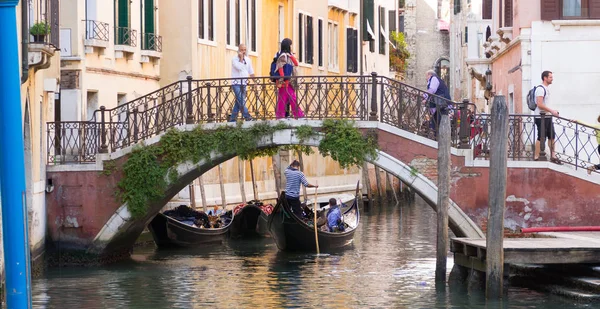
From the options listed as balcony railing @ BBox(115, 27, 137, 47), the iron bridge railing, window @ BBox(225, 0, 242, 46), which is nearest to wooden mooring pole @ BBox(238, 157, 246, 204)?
window @ BBox(225, 0, 242, 46)

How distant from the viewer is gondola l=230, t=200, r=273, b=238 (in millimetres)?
24484

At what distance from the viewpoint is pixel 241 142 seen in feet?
59.1

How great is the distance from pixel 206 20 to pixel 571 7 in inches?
300

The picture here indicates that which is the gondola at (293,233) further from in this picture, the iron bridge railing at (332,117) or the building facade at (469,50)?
the building facade at (469,50)

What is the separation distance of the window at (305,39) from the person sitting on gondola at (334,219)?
10.1m

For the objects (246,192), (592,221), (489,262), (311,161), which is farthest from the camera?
(311,161)

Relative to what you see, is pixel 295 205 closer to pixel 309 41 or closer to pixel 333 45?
pixel 309 41

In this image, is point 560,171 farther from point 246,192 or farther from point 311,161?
point 311,161

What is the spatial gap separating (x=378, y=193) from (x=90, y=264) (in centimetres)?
2284

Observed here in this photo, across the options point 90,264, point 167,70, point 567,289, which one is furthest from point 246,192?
point 567,289

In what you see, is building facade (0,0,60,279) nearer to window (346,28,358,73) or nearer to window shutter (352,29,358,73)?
window (346,28,358,73)

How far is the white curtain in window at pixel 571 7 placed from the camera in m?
19.6

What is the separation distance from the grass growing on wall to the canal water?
1.07 m

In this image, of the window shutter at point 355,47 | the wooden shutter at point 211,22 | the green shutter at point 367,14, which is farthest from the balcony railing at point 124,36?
the green shutter at point 367,14
